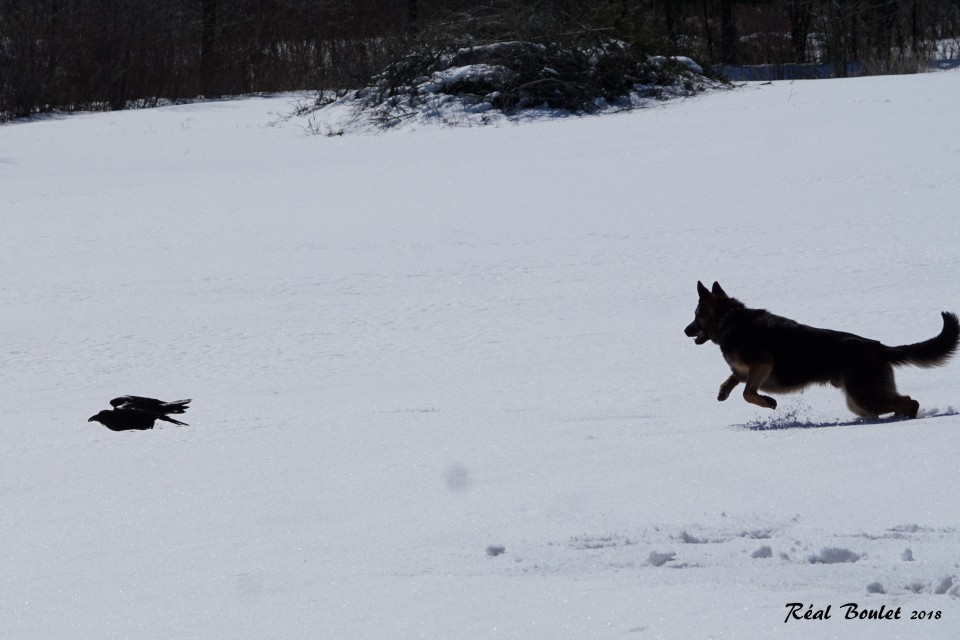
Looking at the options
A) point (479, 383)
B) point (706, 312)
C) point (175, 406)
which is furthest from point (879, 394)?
point (175, 406)

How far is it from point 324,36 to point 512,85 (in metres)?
11.4

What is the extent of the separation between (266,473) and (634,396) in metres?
2.50

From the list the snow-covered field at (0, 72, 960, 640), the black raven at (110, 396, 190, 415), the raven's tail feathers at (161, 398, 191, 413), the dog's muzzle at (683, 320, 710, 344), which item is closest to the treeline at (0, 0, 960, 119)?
the snow-covered field at (0, 72, 960, 640)

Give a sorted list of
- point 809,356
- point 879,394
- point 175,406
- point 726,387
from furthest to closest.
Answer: point 175,406 → point 726,387 → point 809,356 → point 879,394

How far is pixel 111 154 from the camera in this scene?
742 inches

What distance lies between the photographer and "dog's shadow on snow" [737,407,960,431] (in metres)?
5.03

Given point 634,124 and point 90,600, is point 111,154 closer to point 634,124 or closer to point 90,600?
point 634,124

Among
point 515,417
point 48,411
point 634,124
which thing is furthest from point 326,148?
point 515,417

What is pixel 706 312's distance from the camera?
19.9 ft

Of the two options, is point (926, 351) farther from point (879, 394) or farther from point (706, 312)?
point (706, 312)

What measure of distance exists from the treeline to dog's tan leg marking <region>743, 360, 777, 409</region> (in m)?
15.8

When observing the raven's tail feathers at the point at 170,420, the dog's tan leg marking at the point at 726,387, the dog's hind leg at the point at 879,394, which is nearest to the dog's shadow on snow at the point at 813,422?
the dog's hind leg at the point at 879,394

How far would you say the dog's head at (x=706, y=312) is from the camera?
236 inches

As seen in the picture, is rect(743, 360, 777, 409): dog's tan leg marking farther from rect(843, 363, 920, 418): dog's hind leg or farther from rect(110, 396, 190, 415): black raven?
rect(110, 396, 190, 415): black raven
